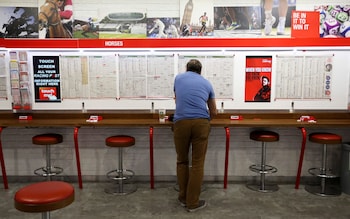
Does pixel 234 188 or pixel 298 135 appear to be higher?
pixel 298 135

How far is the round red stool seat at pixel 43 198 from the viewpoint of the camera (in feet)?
7.99

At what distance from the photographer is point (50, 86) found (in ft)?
16.3

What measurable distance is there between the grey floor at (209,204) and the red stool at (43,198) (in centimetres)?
140

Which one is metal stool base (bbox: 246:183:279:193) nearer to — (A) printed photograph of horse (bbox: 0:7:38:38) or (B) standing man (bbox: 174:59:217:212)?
(B) standing man (bbox: 174:59:217:212)

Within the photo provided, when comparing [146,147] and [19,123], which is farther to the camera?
[146,147]

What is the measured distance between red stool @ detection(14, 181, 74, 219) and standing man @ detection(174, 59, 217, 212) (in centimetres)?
162

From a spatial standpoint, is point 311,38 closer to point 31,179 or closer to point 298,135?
point 298,135

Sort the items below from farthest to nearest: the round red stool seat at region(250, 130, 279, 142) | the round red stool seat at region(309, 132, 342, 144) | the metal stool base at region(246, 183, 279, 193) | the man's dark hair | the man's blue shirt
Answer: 1. the metal stool base at region(246, 183, 279, 193)
2. the round red stool seat at region(250, 130, 279, 142)
3. the round red stool seat at region(309, 132, 342, 144)
4. the man's dark hair
5. the man's blue shirt

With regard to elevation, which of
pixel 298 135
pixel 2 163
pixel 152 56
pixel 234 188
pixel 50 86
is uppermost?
pixel 152 56

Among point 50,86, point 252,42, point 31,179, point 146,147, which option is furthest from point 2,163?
point 252,42

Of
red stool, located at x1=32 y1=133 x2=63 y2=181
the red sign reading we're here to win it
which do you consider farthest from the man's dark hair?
red stool, located at x1=32 y1=133 x2=63 y2=181

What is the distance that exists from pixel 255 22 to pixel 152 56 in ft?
5.24

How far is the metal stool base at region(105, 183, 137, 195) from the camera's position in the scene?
4637 millimetres

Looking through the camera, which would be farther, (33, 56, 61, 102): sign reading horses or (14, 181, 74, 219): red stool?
(33, 56, 61, 102): sign reading horses
